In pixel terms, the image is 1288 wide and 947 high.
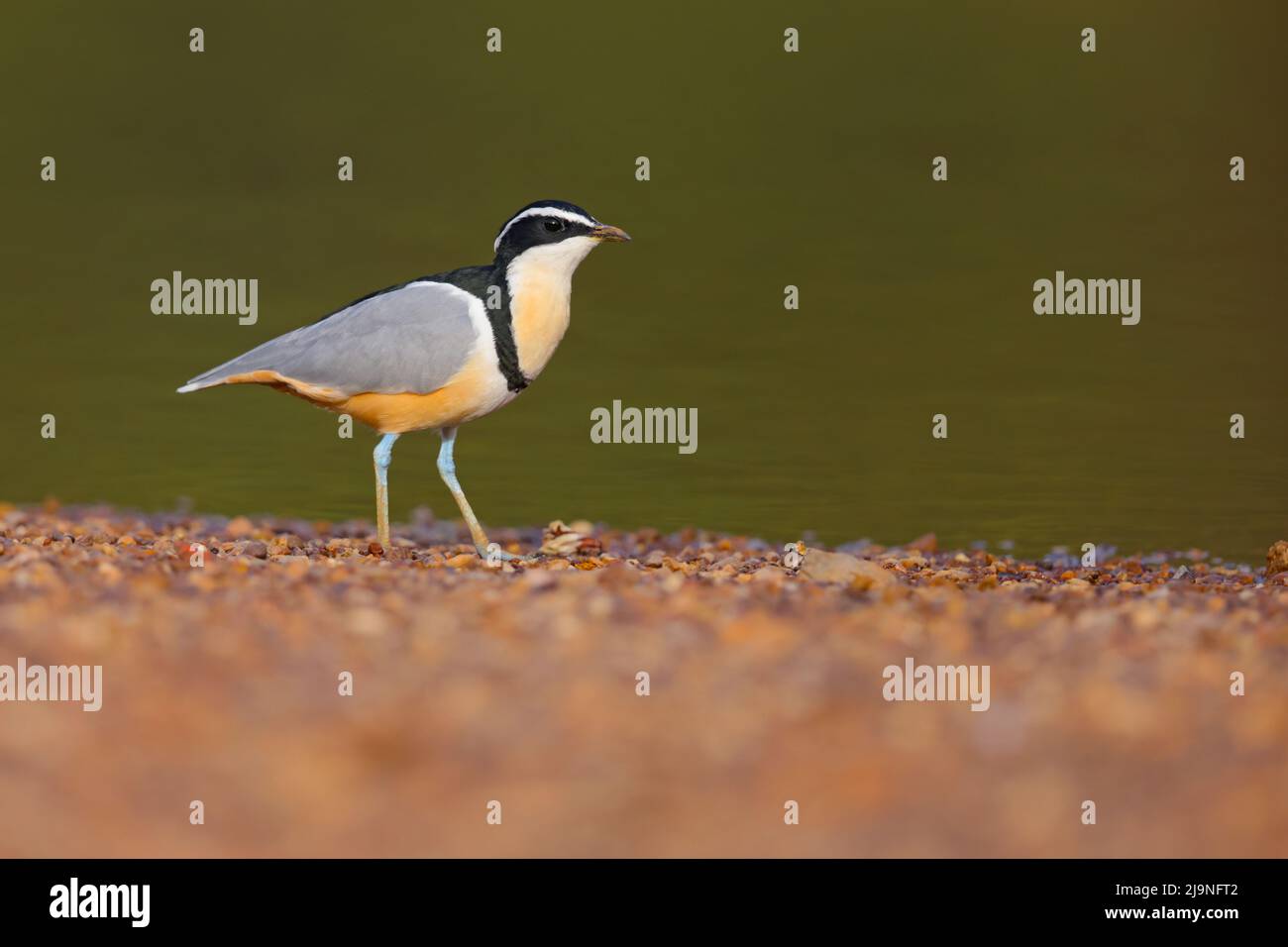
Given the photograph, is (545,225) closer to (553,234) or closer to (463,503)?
(553,234)

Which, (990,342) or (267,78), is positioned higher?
(267,78)

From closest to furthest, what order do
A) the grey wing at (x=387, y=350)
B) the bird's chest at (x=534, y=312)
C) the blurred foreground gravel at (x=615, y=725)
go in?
the blurred foreground gravel at (x=615, y=725) < the grey wing at (x=387, y=350) < the bird's chest at (x=534, y=312)

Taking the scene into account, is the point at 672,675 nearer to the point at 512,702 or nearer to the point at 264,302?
the point at 512,702

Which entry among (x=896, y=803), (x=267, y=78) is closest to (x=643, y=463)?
(x=896, y=803)

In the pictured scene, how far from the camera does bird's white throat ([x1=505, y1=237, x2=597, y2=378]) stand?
8461 mm

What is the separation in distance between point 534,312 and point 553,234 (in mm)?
412

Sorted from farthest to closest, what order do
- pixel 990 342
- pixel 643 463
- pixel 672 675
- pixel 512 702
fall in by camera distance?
pixel 990 342 → pixel 643 463 → pixel 672 675 → pixel 512 702

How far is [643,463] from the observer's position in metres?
12.8

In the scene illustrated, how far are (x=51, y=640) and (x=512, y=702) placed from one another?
148 centimetres

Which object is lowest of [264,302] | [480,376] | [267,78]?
[480,376]

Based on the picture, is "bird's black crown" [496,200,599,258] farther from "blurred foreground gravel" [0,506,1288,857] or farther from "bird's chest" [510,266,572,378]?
"blurred foreground gravel" [0,506,1288,857]

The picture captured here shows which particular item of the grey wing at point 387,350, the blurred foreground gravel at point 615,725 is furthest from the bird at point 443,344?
the blurred foreground gravel at point 615,725

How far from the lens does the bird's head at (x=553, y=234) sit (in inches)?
336

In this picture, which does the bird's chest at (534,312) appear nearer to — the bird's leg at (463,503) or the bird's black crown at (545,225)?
the bird's black crown at (545,225)
